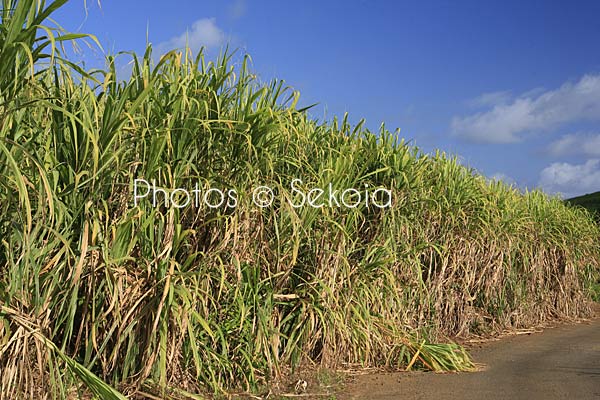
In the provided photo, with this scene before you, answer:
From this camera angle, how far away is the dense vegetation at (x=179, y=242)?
2.80 meters

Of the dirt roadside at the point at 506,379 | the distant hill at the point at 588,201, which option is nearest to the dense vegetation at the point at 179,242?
the dirt roadside at the point at 506,379

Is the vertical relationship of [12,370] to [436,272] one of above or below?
below

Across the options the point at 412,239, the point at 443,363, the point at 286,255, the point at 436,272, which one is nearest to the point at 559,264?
the point at 436,272

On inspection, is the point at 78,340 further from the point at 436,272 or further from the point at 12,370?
the point at 436,272

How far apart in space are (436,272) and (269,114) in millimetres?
2564

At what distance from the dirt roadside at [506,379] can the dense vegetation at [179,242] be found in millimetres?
224

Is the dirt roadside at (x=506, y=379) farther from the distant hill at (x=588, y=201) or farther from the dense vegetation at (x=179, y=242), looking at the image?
the distant hill at (x=588, y=201)

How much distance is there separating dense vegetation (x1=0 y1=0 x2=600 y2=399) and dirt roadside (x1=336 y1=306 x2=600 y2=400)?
8.8 inches

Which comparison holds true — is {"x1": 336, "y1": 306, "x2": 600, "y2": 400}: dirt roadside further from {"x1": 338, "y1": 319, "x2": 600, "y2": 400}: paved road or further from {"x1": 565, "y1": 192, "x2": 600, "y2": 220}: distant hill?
{"x1": 565, "y1": 192, "x2": 600, "y2": 220}: distant hill

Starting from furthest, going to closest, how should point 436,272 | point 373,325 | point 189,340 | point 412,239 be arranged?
point 436,272, point 412,239, point 373,325, point 189,340

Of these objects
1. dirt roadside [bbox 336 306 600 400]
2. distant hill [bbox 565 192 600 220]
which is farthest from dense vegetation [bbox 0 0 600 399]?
distant hill [bbox 565 192 600 220]

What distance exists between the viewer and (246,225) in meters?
3.61

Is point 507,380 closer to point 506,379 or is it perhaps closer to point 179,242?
point 506,379

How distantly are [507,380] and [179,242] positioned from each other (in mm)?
2366
